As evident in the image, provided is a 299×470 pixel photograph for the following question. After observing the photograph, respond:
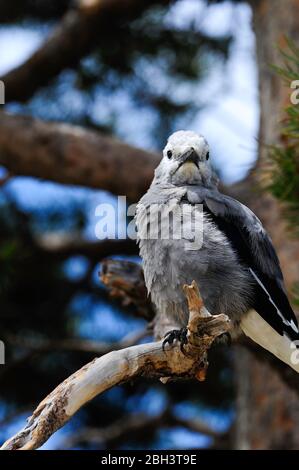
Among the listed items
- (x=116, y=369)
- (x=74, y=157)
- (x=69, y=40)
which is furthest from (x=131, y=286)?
(x=69, y=40)

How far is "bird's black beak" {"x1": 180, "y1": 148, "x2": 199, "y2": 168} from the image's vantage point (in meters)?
3.11

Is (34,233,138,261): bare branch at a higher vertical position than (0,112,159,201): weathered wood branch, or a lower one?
lower

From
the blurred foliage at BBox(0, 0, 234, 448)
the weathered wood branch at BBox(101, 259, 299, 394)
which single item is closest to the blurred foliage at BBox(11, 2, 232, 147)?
the blurred foliage at BBox(0, 0, 234, 448)

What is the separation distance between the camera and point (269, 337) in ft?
10.6

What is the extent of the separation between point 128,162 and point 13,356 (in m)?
1.51

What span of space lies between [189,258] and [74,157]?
2380 mm

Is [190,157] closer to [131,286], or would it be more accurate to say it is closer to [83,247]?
[131,286]

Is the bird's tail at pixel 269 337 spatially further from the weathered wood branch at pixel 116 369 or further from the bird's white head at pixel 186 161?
the bird's white head at pixel 186 161

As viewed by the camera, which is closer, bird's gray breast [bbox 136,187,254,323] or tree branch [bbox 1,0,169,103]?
bird's gray breast [bbox 136,187,254,323]

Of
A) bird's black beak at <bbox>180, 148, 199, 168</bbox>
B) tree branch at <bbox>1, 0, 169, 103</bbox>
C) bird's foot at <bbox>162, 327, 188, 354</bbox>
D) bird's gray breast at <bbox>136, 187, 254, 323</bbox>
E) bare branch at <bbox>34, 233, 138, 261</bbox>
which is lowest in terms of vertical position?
bird's foot at <bbox>162, 327, 188, 354</bbox>

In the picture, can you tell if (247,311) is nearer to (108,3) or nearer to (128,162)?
(128,162)

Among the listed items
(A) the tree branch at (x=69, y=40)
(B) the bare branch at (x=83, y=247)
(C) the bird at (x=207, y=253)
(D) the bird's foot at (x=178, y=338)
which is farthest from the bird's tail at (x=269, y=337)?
(A) the tree branch at (x=69, y=40)

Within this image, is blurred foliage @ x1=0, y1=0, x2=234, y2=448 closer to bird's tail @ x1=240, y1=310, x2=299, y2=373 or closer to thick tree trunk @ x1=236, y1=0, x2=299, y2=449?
thick tree trunk @ x1=236, y1=0, x2=299, y2=449

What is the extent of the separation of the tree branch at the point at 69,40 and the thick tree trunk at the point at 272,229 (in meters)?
0.92
